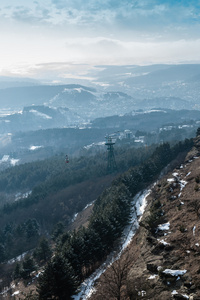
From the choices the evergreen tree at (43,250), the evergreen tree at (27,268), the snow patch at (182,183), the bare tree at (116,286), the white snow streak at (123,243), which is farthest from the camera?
the evergreen tree at (43,250)

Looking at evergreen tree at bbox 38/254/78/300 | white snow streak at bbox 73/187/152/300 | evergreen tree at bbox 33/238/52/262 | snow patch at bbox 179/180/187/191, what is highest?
snow patch at bbox 179/180/187/191

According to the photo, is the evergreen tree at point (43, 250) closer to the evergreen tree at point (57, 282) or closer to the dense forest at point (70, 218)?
the dense forest at point (70, 218)

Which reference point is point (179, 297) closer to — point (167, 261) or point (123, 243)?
point (167, 261)

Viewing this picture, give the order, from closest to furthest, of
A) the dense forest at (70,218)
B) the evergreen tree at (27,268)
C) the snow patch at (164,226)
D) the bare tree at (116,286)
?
the bare tree at (116,286), the snow patch at (164,226), the dense forest at (70,218), the evergreen tree at (27,268)

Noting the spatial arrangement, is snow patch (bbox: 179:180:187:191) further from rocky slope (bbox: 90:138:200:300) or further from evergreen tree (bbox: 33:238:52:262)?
evergreen tree (bbox: 33:238:52:262)

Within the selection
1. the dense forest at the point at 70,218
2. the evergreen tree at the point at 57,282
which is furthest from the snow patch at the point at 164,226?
the evergreen tree at the point at 57,282

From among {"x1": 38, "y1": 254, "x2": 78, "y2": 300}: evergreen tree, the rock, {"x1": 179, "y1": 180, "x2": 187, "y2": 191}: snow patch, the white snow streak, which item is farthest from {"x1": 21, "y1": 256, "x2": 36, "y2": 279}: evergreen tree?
the rock

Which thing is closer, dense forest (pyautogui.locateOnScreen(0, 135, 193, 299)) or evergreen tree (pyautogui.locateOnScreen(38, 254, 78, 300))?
evergreen tree (pyautogui.locateOnScreen(38, 254, 78, 300))

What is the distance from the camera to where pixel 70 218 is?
11925 centimetres

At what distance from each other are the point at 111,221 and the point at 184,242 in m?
24.7

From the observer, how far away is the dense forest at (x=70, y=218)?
1560 inches

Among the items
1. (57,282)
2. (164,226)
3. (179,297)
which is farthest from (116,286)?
(164,226)

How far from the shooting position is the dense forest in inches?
1560

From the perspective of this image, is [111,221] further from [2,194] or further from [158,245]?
[2,194]
